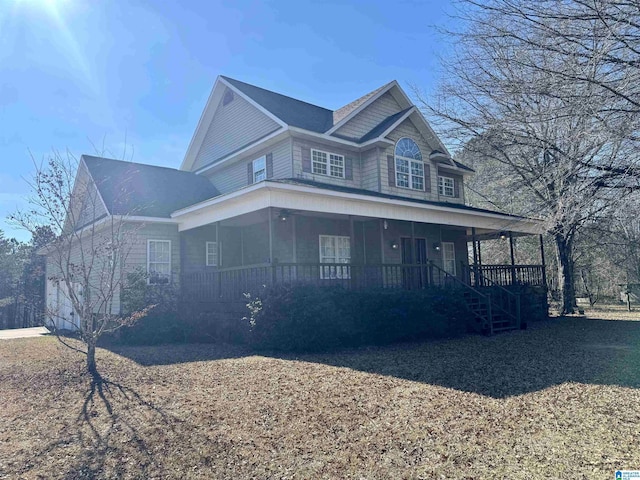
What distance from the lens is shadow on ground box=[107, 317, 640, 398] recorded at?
6.99 meters

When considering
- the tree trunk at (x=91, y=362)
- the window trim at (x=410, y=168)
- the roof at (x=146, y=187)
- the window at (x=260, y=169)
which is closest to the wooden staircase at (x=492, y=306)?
the window trim at (x=410, y=168)

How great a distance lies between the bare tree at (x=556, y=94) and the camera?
21.1ft

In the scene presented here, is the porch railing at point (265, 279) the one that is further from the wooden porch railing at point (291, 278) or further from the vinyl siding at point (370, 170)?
the vinyl siding at point (370, 170)

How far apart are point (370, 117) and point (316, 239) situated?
5520 millimetres

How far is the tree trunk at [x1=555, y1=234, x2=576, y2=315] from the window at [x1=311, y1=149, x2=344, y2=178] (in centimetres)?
1019

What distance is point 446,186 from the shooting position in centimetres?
1928

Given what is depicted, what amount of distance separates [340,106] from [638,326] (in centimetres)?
1370

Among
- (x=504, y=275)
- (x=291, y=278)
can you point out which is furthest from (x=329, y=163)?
(x=504, y=275)

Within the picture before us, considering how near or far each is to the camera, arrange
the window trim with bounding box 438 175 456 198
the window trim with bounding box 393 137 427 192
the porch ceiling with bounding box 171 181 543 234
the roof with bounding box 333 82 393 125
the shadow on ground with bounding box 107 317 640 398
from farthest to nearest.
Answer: the window trim with bounding box 438 175 456 198 < the roof with bounding box 333 82 393 125 < the window trim with bounding box 393 137 427 192 < the porch ceiling with bounding box 171 181 543 234 < the shadow on ground with bounding box 107 317 640 398

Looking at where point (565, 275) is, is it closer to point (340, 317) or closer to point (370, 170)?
point (370, 170)

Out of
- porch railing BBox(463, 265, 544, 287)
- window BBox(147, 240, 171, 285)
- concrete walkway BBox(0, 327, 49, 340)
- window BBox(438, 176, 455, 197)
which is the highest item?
window BBox(438, 176, 455, 197)

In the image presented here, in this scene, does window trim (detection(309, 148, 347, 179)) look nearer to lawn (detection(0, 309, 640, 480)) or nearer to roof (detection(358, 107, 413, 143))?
roof (detection(358, 107, 413, 143))

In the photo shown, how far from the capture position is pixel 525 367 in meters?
7.95

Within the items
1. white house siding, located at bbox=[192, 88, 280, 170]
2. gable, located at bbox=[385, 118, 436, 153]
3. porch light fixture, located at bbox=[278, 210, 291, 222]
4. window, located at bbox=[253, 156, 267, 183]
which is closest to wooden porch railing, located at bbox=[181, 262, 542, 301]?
porch light fixture, located at bbox=[278, 210, 291, 222]
